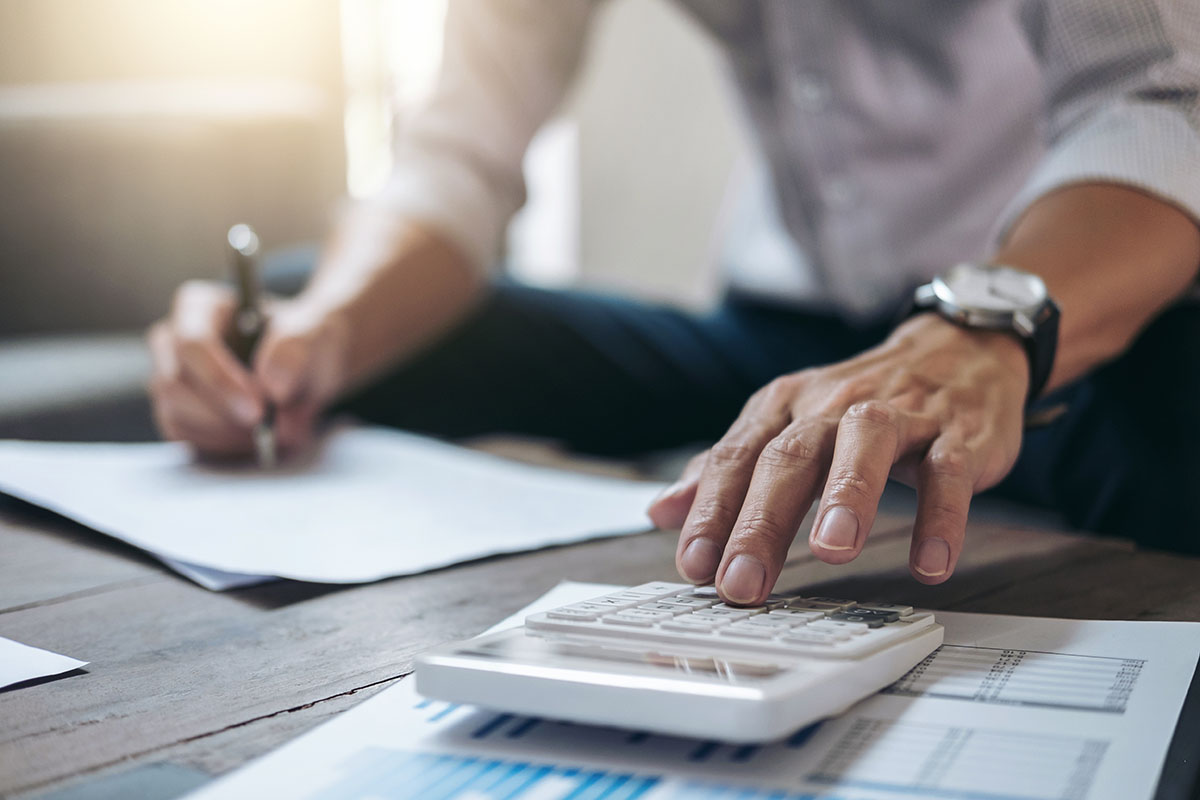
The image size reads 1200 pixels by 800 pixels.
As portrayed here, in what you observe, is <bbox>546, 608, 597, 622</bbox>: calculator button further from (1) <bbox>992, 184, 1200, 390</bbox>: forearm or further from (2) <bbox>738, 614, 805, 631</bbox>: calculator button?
(1) <bbox>992, 184, 1200, 390</bbox>: forearm

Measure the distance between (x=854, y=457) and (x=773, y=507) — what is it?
43 mm

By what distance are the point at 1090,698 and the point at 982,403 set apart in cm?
21

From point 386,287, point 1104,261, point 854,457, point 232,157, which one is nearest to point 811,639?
point 854,457

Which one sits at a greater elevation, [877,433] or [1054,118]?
[1054,118]

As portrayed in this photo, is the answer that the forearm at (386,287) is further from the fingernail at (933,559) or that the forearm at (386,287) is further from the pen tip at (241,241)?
the fingernail at (933,559)

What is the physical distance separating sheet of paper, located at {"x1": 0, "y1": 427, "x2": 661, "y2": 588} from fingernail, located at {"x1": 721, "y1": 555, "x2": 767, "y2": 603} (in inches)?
7.9

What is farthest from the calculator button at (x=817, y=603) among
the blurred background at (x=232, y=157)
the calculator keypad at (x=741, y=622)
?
the blurred background at (x=232, y=157)

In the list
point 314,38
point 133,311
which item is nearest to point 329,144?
point 314,38

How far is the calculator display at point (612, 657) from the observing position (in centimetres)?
31

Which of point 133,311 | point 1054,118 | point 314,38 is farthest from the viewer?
point 314,38

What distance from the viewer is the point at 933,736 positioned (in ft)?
1.06

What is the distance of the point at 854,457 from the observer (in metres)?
0.45

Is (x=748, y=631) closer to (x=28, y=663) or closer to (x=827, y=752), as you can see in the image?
(x=827, y=752)

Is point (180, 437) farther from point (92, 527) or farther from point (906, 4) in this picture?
point (906, 4)
